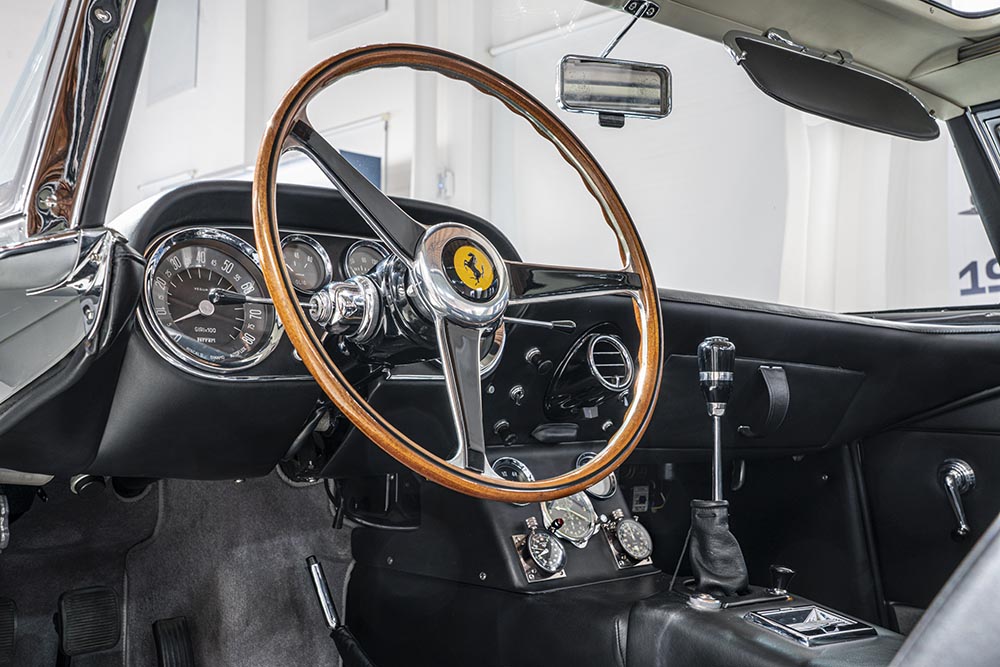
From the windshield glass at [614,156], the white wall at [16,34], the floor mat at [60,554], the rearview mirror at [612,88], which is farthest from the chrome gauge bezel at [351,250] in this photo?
the windshield glass at [614,156]

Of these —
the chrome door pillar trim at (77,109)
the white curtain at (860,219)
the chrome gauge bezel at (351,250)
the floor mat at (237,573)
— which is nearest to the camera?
the chrome door pillar trim at (77,109)

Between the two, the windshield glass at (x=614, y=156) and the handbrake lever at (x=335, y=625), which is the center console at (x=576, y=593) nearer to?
the handbrake lever at (x=335, y=625)

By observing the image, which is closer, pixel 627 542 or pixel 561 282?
pixel 561 282

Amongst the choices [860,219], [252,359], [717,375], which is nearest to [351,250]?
[252,359]

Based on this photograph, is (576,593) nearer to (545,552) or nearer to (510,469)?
(545,552)

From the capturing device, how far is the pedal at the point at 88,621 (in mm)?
1737

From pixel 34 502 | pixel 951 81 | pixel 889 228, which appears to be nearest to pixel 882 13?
pixel 951 81

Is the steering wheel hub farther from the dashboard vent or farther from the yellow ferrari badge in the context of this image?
the dashboard vent

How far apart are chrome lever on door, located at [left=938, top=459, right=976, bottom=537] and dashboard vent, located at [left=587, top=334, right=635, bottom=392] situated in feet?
2.99

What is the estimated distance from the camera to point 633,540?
5.29 ft

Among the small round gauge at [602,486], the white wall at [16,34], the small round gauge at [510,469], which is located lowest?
the small round gauge at [602,486]

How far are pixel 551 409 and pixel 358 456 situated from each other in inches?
13.6

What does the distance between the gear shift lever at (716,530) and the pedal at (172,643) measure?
107cm

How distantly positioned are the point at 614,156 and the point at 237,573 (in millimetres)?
4027
